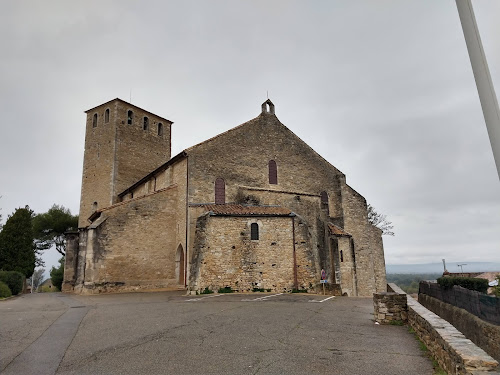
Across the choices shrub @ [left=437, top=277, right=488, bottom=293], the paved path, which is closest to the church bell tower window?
the paved path

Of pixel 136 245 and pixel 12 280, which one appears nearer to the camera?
pixel 136 245

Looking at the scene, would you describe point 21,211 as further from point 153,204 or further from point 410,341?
point 410,341

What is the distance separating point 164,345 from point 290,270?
42.2 ft

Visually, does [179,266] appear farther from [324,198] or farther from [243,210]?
[324,198]

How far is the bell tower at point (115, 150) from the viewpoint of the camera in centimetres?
3247

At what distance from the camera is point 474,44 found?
2.15m

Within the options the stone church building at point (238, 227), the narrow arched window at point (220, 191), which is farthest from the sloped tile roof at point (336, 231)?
the narrow arched window at point (220, 191)

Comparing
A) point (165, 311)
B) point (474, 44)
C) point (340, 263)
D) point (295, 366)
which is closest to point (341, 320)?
point (295, 366)

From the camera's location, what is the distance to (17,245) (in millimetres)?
30281

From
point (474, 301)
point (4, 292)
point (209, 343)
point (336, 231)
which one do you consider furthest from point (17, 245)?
point (474, 301)

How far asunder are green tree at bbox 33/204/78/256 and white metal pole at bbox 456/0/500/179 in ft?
158

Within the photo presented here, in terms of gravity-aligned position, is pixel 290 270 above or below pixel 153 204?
below

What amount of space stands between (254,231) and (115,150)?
18.9m

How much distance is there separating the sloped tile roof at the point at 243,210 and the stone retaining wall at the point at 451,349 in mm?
12099
